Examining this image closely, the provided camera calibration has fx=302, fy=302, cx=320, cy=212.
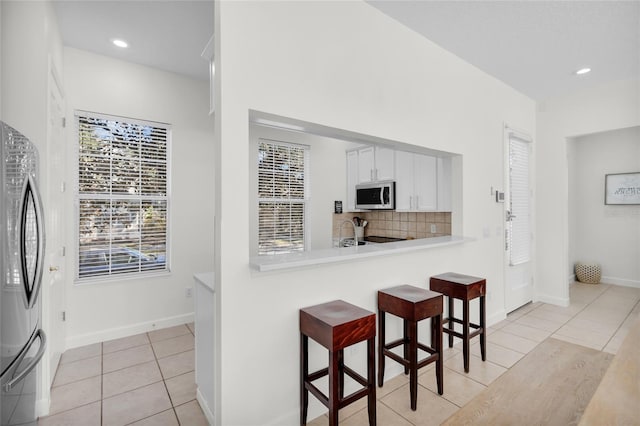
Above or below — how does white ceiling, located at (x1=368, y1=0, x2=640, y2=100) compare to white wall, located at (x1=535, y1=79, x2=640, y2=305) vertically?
above

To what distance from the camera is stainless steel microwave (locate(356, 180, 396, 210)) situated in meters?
4.27

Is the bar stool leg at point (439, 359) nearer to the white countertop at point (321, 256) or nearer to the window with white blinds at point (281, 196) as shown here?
the white countertop at point (321, 256)

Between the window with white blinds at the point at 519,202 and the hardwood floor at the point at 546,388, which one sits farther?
the window with white blinds at the point at 519,202

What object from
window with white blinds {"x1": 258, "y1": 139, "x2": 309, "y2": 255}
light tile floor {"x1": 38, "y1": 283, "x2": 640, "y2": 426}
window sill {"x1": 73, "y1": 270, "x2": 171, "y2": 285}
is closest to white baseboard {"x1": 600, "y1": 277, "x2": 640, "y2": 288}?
light tile floor {"x1": 38, "y1": 283, "x2": 640, "y2": 426}

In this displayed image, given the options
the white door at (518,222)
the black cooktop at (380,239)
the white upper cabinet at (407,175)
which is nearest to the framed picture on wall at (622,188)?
the white door at (518,222)

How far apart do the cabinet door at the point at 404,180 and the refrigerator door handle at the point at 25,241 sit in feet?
11.9

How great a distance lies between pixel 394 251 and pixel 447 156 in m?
1.47

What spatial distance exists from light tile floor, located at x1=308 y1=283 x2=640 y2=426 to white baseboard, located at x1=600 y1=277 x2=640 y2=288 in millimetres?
167

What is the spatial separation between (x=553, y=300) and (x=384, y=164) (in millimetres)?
2982

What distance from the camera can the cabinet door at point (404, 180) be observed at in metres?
4.05

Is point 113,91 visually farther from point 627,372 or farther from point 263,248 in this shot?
point 627,372

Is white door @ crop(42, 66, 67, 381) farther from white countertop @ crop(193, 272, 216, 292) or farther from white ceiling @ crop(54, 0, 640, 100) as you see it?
white countertop @ crop(193, 272, 216, 292)

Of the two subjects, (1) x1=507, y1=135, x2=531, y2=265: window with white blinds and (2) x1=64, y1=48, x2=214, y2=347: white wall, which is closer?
(2) x1=64, y1=48, x2=214, y2=347: white wall

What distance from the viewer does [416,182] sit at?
156 inches
